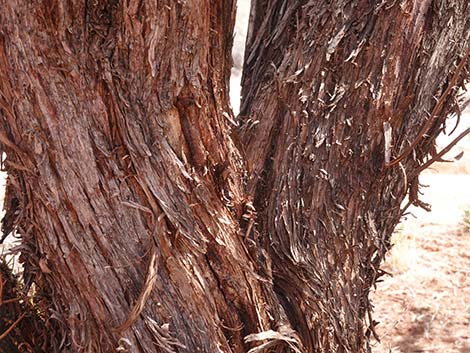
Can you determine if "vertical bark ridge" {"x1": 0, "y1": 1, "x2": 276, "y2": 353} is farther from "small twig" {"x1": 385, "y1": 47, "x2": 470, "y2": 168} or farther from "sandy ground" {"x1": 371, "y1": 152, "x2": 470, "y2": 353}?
"sandy ground" {"x1": 371, "y1": 152, "x2": 470, "y2": 353}

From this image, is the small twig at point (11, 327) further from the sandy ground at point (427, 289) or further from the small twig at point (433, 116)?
the sandy ground at point (427, 289)

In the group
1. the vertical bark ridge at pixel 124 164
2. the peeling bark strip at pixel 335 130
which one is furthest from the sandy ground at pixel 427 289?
the vertical bark ridge at pixel 124 164

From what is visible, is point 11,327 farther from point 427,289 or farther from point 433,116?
point 427,289

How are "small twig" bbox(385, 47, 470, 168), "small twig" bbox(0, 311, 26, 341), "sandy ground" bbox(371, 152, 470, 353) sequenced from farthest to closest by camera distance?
1. "sandy ground" bbox(371, 152, 470, 353)
2. "small twig" bbox(385, 47, 470, 168)
3. "small twig" bbox(0, 311, 26, 341)

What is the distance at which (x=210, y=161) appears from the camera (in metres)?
1.64

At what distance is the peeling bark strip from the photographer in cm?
181

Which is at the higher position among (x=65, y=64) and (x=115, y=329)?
(x=65, y=64)

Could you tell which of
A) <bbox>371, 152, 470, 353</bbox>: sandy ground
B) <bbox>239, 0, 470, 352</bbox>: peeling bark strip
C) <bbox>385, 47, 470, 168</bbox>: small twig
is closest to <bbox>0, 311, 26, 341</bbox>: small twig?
<bbox>239, 0, 470, 352</bbox>: peeling bark strip

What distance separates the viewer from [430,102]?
1.98 meters

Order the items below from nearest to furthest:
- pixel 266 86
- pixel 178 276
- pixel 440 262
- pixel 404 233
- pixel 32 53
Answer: pixel 32 53
pixel 178 276
pixel 266 86
pixel 440 262
pixel 404 233

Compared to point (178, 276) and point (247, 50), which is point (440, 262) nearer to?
point (247, 50)

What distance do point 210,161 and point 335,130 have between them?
0.41 metres

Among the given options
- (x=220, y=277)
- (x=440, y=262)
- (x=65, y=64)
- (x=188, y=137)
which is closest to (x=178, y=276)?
(x=220, y=277)

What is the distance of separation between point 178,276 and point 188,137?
328mm
